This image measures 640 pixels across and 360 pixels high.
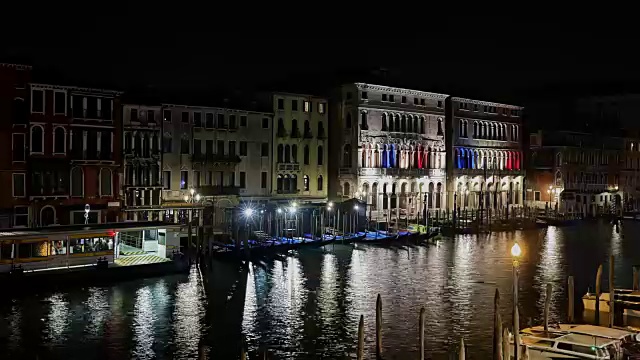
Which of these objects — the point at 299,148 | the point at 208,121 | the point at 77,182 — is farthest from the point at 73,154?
the point at 299,148

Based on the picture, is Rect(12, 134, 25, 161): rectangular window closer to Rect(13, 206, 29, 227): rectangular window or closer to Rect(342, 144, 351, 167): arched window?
Rect(13, 206, 29, 227): rectangular window

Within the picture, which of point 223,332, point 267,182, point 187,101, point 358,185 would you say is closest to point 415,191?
point 358,185

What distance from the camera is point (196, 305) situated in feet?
83.4

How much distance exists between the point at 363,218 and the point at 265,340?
2696 centimetres

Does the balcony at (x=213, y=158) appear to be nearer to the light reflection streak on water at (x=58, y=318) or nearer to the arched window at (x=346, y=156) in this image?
the arched window at (x=346, y=156)

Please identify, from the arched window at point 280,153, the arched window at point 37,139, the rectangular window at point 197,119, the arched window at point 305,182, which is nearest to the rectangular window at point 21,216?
the arched window at point 37,139

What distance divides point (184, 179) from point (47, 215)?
8496 mm

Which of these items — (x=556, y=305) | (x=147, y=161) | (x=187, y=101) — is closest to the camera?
(x=556, y=305)

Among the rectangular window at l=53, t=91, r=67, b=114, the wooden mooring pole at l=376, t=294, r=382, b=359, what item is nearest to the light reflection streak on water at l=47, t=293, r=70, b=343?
the wooden mooring pole at l=376, t=294, r=382, b=359

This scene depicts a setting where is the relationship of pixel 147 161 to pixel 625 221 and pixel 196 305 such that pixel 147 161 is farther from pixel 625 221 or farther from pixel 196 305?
pixel 625 221

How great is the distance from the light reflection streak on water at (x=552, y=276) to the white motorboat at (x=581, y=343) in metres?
3.68

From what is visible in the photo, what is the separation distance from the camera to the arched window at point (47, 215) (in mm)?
35625

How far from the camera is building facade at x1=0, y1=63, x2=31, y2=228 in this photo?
34.8 meters

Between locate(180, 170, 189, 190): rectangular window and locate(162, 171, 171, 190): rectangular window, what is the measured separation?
76 cm
